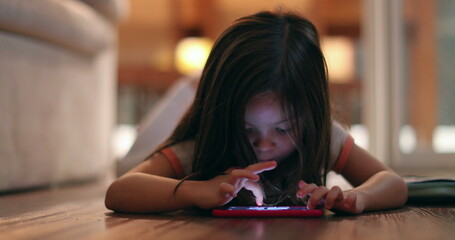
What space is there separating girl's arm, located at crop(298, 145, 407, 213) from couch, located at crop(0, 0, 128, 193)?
72 centimetres

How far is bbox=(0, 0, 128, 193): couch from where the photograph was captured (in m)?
1.25

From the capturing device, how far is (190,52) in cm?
438

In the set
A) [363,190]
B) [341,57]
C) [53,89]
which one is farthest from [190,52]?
[363,190]

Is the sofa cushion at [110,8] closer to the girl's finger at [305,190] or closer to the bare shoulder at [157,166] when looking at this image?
the bare shoulder at [157,166]

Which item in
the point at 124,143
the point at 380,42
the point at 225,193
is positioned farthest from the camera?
the point at 124,143

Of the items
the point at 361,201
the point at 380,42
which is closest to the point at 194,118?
the point at 361,201

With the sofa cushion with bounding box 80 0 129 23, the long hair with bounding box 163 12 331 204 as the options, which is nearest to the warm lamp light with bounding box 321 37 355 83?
the sofa cushion with bounding box 80 0 129 23

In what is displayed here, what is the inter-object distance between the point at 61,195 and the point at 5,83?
26 centimetres

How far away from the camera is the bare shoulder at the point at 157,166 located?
858 mm

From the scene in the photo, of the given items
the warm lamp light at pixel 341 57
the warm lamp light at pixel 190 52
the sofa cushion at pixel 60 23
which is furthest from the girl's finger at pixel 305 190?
the warm lamp light at pixel 341 57

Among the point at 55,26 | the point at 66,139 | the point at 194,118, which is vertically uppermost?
the point at 55,26

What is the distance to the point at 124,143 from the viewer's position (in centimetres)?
410

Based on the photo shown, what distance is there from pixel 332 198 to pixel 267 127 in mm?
126

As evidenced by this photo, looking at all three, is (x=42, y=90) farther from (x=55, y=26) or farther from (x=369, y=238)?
(x=369, y=238)
